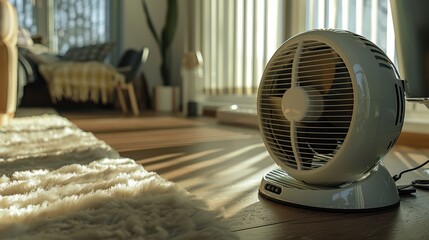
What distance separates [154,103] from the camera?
4.14m

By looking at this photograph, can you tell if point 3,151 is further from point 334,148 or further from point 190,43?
point 190,43

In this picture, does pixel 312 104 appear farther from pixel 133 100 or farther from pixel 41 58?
pixel 41 58

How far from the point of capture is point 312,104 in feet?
2.61

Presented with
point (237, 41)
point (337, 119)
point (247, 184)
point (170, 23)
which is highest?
point (170, 23)

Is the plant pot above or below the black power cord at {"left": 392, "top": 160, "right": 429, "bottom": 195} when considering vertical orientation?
below

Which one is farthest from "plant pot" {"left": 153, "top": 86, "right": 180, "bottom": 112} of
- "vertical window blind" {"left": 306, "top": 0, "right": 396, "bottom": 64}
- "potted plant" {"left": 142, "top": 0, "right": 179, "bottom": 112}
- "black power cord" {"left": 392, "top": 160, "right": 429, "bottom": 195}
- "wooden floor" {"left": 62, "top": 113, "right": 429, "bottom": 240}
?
"black power cord" {"left": 392, "top": 160, "right": 429, "bottom": 195}

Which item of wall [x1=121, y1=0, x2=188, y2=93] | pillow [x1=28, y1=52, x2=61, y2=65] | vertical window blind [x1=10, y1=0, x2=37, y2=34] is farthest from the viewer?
vertical window blind [x1=10, y1=0, x2=37, y2=34]

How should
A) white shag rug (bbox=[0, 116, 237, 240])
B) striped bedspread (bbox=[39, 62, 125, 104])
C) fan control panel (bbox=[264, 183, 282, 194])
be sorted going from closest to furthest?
1. white shag rug (bbox=[0, 116, 237, 240])
2. fan control panel (bbox=[264, 183, 282, 194])
3. striped bedspread (bbox=[39, 62, 125, 104])

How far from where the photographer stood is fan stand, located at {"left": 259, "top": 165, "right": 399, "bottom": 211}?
0.80 metres

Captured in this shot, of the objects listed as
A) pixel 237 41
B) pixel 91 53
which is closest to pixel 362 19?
pixel 237 41

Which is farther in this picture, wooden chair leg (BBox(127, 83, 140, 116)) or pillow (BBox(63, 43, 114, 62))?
pillow (BBox(63, 43, 114, 62))

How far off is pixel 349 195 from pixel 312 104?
0.17 meters

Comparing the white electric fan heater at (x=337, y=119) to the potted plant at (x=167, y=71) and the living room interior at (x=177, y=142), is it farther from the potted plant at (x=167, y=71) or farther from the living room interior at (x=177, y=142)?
the potted plant at (x=167, y=71)

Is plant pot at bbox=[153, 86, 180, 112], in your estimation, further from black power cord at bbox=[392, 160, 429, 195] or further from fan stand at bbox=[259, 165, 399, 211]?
fan stand at bbox=[259, 165, 399, 211]
